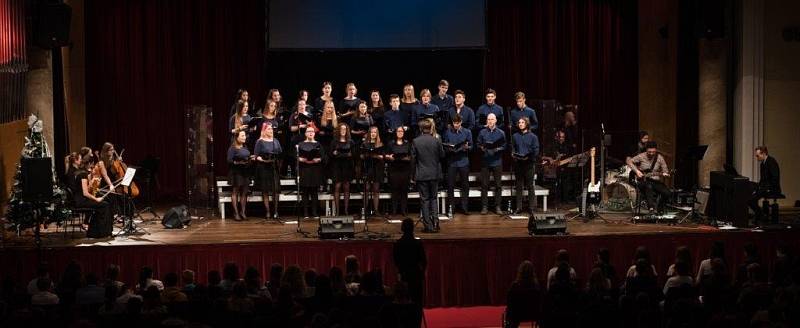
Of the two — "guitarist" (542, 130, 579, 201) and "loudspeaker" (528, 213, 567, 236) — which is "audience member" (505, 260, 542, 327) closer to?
"loudspeaker" (528, 213, 567, 236)

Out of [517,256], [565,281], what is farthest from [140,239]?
[565,281]

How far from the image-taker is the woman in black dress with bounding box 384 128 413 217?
53.8 ft

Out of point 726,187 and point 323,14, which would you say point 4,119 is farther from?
point 726,187

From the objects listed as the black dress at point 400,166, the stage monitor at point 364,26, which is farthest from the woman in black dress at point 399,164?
the stage monitor at point 364,26

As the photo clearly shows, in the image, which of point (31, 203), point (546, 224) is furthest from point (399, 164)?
point (31, 203)

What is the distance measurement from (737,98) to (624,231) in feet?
17.1

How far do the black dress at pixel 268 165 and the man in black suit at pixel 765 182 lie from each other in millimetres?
7476

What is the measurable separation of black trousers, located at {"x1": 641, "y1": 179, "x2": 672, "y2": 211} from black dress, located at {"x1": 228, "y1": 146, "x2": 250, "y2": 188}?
6.41 m

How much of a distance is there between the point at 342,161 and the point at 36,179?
15.6ft

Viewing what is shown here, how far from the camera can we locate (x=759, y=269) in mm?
10734

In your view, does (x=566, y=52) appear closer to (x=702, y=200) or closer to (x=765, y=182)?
(x=702, y=200)

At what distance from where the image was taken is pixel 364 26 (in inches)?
771

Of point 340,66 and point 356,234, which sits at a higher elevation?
point 340,66

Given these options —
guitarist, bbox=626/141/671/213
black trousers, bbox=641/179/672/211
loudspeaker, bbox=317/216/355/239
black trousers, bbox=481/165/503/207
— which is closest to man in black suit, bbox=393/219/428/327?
loudspeaker, bbox=317/216/355/239
